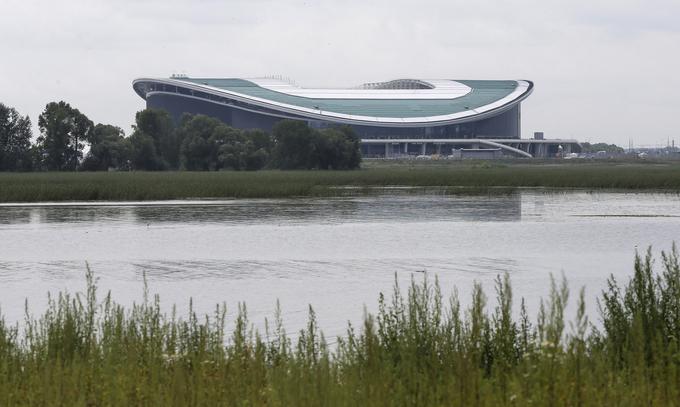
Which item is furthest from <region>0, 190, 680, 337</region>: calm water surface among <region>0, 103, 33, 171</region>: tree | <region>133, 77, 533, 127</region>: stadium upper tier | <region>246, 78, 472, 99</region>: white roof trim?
<region>246, 78, 472, 99</region>: white roof trim

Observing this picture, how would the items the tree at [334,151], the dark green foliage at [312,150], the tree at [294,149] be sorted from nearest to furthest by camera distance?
the tree at [294,149] < the dark green foliage at [312,150] < the tree at [334,151]

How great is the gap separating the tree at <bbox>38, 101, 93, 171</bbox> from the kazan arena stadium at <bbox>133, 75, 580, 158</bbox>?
73.4 meters

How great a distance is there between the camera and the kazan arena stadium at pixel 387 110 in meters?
166

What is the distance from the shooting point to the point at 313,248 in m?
30.3

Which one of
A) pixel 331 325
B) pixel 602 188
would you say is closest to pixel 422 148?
pixel 602 188

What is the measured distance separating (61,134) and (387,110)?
299 ft

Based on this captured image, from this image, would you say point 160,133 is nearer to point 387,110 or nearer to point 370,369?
point 387,110

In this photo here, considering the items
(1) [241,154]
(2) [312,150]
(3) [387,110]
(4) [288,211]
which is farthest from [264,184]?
(3) [387,110]

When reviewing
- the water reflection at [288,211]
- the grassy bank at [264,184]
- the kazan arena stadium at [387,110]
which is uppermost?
the kazan arena stadium at [387,110]

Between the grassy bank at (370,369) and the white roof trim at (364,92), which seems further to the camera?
the white roof trim at (364,92)

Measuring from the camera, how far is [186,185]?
62.9 meters

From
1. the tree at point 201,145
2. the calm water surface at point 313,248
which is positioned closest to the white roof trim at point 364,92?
the tree at point 201,145

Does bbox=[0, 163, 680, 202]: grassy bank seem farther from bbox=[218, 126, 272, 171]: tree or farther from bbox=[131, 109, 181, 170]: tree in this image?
bbox=[131, 109, 181, 170]: tree

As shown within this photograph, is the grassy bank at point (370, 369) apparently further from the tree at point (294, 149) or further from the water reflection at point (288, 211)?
the tree at point (294, 149)
